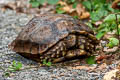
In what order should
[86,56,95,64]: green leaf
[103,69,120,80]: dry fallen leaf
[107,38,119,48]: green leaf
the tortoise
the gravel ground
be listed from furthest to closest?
[107,38,119,48]: green leaf < [86,56,95,64]: green leaf < the tortoise < the gravel ground < [103,69,120,80]: dry fallen leaf

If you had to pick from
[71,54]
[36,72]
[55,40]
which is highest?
[55,40]

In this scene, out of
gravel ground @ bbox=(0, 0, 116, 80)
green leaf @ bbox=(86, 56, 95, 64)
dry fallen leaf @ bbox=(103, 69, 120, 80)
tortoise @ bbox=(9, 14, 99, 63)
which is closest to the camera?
dry fallen leaf @ bbox=(103, 69, 120, 80)

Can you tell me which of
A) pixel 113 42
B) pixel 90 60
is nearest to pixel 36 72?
pixel 90 60

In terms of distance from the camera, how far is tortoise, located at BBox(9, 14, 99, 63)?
151 inches

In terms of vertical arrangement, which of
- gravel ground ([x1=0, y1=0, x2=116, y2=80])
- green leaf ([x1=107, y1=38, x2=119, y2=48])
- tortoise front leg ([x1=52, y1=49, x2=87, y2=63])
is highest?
green leaf ([x1=107, y1=38, x2=119, y2=48])

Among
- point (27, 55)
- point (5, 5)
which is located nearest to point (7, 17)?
point (5, 5)

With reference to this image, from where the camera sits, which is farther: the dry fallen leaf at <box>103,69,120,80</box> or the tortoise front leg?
the tortoise front leg

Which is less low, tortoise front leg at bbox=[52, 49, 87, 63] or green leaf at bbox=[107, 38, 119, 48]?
green leaf at bbox=[107, 38, 119, 48]

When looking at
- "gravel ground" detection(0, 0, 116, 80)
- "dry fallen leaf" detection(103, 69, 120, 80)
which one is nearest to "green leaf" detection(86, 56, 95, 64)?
"gravel ground" detection(0, 0, 116, 80)

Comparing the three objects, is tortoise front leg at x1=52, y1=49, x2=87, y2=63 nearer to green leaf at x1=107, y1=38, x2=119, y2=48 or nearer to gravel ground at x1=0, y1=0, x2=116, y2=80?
gravel ground at x1=0, y1=0, x2=116, y2=80

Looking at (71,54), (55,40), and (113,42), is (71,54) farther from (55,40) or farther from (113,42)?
(113,42)

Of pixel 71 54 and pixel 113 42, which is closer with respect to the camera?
pixel 71 54

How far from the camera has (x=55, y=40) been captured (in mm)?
3803

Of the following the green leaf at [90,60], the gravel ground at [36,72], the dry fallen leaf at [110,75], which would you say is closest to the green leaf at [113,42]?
the green leaf at [90,60]
